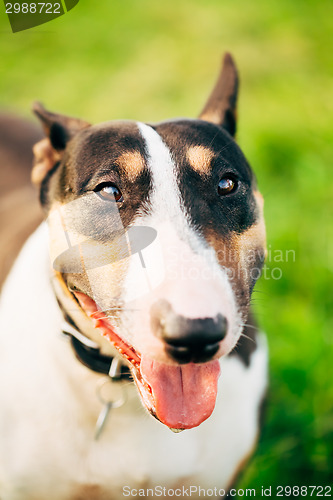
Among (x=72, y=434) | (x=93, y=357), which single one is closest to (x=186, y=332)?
(x=93, y=357)

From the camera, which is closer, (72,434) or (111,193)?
(111,193)

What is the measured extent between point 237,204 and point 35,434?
3.82ft

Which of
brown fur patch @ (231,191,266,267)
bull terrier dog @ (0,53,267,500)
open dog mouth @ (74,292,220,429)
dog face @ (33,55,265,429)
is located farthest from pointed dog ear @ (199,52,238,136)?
open dog mouth @ (74,292,220,429)

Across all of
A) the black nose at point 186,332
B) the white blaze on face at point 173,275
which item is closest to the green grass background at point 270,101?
the white blaze on face at point 173,275

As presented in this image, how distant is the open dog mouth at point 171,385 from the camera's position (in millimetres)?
1609

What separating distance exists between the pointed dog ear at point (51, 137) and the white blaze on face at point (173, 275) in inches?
20.9

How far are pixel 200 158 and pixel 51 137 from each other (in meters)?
0.63

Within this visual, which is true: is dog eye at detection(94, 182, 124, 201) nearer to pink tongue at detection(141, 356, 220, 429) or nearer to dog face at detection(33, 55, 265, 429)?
dog face at detection(33, 55, 265, 429)

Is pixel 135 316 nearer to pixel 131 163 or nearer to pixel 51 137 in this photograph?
pixel 131 163

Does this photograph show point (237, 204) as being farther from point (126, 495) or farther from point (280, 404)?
point (280, 404)

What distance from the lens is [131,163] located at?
164cm

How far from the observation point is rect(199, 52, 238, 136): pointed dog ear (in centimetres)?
213

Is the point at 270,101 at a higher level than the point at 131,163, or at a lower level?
lower

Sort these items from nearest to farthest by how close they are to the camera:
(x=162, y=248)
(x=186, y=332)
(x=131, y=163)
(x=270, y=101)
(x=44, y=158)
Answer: (x=186, y=332), (x=162, y=248), (x=131, y=163), (x=44, y=158), (x=270, y=101)
